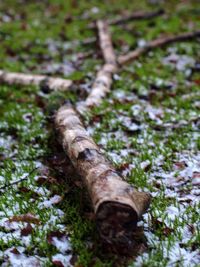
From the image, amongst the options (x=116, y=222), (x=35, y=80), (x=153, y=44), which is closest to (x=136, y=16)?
(x=153, y=44)

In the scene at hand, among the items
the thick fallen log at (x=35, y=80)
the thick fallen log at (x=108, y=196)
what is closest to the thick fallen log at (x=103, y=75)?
the thick fallen log at (x=35, y=80)

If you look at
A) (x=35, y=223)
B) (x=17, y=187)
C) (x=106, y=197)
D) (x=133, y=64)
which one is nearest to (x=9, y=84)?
(x=133, y=64)

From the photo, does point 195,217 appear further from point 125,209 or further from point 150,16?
point 150,16

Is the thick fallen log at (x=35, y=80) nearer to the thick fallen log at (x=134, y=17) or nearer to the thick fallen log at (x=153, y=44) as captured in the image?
the thick fallen log at (x=153, y=44)

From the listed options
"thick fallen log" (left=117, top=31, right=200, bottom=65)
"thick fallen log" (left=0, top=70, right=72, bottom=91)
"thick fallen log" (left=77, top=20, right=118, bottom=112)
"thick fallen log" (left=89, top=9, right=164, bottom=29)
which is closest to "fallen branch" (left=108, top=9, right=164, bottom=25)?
Result: "thick fallen log" (left=89, top=9, right=164, bottom=29)

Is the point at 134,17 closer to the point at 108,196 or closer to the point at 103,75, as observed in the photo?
the point at 103,75

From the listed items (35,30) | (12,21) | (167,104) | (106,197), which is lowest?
(106,197)
